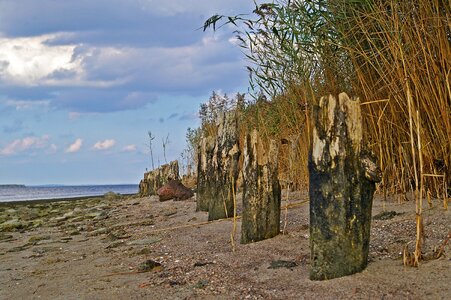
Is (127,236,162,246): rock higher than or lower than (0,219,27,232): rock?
lower

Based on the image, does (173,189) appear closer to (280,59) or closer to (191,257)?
(280,59)

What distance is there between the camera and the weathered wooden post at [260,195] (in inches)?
186

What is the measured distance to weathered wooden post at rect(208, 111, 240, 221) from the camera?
665 centimetres

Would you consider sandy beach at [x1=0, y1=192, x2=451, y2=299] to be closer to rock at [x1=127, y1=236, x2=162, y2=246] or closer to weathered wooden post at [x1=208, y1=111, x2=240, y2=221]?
rock at [x1=127, y1=236, x2=162, y2=246]

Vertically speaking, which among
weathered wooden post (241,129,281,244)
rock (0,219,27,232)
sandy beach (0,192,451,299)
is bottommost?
sandy beach (0,192,451,299)

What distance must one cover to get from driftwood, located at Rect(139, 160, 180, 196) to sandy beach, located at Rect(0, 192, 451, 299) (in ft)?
22.2

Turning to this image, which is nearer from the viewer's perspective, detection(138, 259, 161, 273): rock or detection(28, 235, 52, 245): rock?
detection(138, 259, 161, 273): rock

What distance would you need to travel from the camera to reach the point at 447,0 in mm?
4586

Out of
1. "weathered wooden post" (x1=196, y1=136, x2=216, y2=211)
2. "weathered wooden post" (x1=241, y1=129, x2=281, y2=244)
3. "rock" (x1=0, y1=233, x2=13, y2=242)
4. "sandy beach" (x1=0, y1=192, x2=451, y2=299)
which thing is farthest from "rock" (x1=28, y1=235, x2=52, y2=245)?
"weathered wooden post" (x1=241, y1=129, x2=281, y2=244)

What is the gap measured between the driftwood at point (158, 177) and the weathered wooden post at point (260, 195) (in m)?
9.11

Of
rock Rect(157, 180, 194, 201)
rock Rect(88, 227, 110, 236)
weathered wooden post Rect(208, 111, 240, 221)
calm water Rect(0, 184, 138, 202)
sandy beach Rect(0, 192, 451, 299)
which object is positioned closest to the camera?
sandy beach Rect(0, 192, 451, 299)

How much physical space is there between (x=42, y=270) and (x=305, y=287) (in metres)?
3.30

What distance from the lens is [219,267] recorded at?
4.12 m

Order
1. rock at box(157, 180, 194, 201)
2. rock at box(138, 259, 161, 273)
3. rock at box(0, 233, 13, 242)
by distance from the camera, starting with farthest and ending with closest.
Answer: rock at box(157, 180, 194, 201)
rock at box(0, 233, 13, 242)
rock at box(138, 259, 161, 273)
